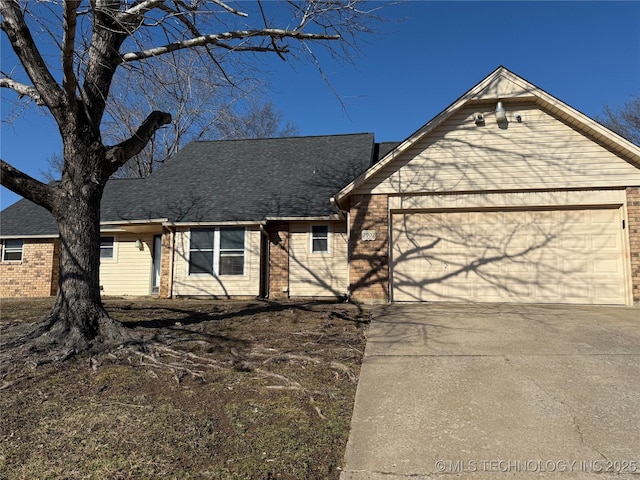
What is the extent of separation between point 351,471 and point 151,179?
15.5 metres

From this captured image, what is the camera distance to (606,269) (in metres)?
9.89

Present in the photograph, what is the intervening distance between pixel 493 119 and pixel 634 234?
4.03 meters

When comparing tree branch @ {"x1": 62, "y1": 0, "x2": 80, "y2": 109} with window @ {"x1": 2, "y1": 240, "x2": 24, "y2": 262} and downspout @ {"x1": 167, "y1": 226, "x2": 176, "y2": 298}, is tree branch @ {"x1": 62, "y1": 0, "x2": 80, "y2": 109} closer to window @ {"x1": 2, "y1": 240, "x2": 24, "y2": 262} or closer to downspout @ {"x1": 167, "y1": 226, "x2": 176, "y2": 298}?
downspout @ {"x1": 167, "y1": 226, "x2": 176, "y2": 298}

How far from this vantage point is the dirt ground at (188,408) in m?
3.28

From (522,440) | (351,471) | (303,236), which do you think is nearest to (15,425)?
(351,471)

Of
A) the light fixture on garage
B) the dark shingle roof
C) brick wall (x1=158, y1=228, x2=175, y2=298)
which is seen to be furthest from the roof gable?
brick wall (x1=158, y1=228, x2=175, y2=298)

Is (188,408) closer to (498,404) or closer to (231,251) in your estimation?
(498,404)

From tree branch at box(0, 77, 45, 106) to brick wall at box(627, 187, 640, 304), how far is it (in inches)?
459

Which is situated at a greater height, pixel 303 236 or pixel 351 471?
pixel 303 236

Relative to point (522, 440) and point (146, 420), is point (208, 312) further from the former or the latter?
point (522, 440)

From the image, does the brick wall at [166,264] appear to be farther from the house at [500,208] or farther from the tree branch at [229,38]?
the tree branch at [229,38]

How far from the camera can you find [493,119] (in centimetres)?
1048

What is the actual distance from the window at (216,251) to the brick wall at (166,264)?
2.19 ft

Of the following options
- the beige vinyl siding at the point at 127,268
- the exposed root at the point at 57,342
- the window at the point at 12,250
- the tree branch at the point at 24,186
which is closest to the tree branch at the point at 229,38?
the tree branch at the point at 24,186
